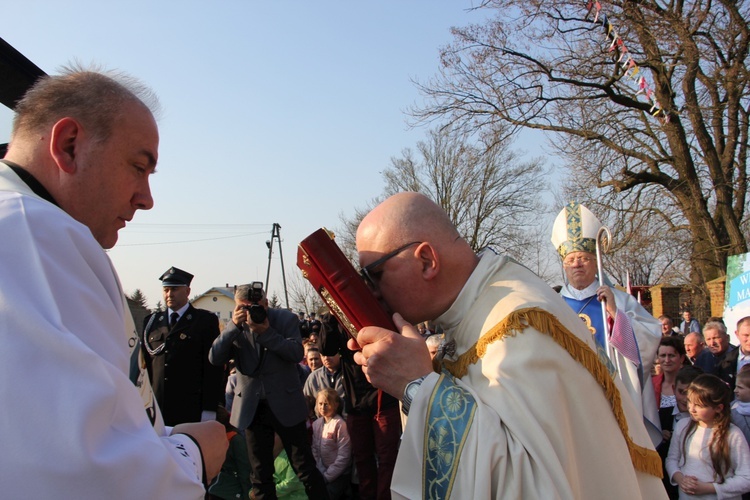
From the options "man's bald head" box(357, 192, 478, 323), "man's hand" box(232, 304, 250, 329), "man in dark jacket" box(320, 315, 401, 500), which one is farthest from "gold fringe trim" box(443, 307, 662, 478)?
"man in dark jacket" box(320, 315, 401, 500)

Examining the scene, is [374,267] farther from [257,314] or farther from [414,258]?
[257,314]

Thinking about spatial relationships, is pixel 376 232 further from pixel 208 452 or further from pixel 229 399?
pixel 229 399

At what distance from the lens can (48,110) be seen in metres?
1.76

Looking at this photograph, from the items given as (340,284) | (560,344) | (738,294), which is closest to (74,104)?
(340,284)

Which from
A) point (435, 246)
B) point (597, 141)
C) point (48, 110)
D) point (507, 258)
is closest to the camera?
point (48, 110)

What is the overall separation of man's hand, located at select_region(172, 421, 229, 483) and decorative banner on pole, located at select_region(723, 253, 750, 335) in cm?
952

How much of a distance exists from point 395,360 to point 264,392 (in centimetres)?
450

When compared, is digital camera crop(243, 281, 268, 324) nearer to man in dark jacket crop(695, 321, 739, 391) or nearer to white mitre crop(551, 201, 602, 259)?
white mitre crop(551, 201, 602, 259)

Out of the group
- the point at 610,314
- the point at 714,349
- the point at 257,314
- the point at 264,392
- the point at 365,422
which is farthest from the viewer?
the point at 714,349

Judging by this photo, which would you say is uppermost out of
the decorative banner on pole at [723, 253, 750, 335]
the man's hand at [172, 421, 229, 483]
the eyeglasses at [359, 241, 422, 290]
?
the eyeglasses at [359, 241, 422, 290]

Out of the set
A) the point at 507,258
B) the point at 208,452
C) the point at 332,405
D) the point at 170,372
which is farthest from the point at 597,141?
the point at 208,452

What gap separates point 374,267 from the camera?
7.70 ft

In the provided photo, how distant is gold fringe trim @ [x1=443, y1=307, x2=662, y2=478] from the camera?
202cm

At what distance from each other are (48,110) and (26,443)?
0.99 metres
